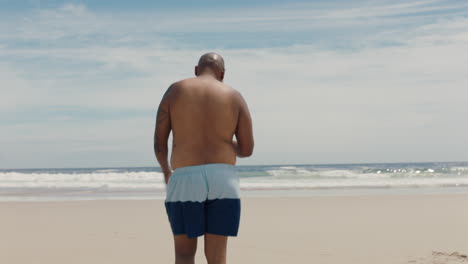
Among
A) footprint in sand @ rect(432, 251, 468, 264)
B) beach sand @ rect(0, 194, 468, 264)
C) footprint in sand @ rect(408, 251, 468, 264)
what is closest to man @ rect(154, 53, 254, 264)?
beach sand @ rect(0, 194, 468, 264)

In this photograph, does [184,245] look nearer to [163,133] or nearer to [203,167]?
[203,167]

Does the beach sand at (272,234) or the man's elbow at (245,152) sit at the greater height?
the man's elbow at (245,152)

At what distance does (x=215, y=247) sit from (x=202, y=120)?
77 cm

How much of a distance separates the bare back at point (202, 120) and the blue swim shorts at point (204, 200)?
6 cm

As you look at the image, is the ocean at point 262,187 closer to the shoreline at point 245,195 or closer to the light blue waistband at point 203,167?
the shoreline at point 245,195

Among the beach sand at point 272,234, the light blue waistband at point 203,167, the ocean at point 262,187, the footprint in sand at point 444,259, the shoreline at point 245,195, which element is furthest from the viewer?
the ocean at point 262,187

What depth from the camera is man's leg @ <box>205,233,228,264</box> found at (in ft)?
10.8

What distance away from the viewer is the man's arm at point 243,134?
10.8 ft

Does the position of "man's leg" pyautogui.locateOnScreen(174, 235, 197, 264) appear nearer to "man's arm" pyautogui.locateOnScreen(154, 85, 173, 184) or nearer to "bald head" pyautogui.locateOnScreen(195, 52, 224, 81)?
"man's arm" pyautogui.locateOnScreen(154, 85, 173, 184)

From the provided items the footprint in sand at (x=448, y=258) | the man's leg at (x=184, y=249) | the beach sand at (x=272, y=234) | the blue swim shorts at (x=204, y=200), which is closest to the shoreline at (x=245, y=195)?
the beach sand at (x=272, y=234)

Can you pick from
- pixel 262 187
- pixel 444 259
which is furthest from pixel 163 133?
pixel 262 187

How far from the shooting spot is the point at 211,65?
3375 millimetres

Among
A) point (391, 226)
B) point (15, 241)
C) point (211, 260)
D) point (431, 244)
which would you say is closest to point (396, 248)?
point (431, 244)

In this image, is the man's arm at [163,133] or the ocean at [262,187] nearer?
the man's arm at [163,133]
